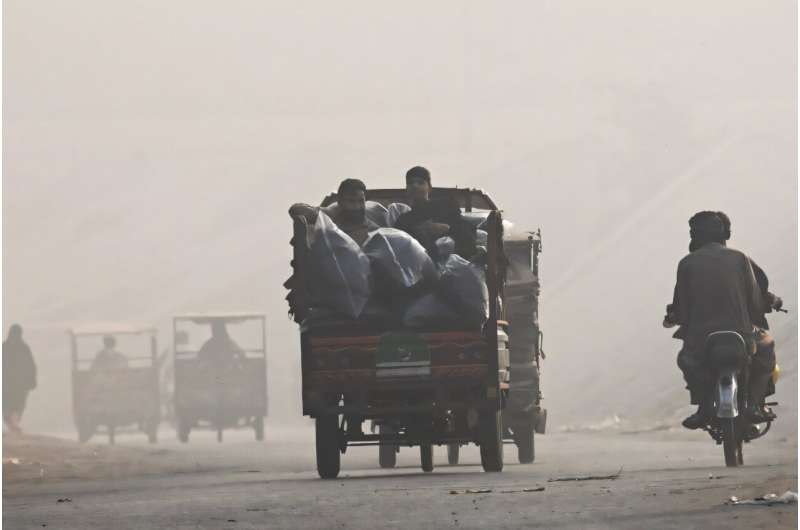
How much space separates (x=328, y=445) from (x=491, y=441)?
127 cm

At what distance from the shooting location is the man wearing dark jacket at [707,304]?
14.2m

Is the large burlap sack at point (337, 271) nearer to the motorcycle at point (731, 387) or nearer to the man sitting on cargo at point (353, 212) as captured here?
the man sitting on cargo at point (353, 212)

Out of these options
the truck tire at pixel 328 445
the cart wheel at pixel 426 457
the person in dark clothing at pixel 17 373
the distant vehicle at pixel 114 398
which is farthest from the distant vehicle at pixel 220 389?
the truck tire at pixel 328 445

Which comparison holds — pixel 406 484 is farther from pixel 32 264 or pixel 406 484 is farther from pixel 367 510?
pixel 32 264

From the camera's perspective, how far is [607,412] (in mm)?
43969

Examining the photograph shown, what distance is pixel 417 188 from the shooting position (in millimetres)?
15539

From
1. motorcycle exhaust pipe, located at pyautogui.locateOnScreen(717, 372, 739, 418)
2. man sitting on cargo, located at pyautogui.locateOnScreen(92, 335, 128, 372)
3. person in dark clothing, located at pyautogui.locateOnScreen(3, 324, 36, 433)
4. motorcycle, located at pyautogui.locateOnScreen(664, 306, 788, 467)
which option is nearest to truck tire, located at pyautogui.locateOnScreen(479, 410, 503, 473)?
motorcycle, located at pyautogui.locateOnScreen(664, 306, 788, 467)

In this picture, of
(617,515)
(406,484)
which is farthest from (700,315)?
(617,515)

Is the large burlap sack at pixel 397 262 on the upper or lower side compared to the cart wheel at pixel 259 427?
upper

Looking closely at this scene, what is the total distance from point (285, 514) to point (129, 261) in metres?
67.3

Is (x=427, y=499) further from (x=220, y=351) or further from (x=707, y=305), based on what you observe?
(x=220, y=351)

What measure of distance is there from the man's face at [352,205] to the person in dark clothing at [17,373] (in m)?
17.5

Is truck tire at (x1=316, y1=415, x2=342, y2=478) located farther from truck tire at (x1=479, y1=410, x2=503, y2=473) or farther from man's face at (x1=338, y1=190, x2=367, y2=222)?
man's face at (x1=338, y1=190, x2=367, y2=222)

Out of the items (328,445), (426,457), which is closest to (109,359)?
(426,457)
